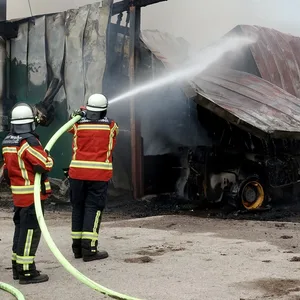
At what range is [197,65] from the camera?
9.72m

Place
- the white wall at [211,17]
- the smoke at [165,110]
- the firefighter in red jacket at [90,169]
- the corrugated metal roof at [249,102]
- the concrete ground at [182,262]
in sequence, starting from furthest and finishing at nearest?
the white wall at [211,17] → the smoke at [165,110] → the corrugated metal roof at [249,102] → the firefighter in red jacket at [90,169] → the concrete ground at [182,262]

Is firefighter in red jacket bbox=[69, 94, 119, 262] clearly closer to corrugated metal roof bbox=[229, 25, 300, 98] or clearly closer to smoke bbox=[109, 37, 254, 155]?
smoke bbox=[109, 37, 254, 155]

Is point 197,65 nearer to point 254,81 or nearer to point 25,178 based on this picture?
point 254,81

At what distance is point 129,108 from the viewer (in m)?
9.37

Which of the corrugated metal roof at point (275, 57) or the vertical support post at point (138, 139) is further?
the corrugated metal roof at point (275, 57)

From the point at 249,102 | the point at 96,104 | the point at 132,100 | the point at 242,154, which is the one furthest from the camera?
the point at 132,100

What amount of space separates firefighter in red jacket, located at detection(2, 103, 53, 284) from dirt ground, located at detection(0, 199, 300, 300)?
0.16 m

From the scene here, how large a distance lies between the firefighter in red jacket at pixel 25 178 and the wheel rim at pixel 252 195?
4566 mm

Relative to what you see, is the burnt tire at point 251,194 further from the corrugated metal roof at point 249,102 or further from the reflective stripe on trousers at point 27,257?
the reflective stripe on trousers at point 27,257

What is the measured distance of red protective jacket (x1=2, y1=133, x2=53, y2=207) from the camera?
4574 mm

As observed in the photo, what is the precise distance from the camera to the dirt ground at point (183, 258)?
4156 mm

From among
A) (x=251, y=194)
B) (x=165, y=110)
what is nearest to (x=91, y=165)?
(x=251, y=194)

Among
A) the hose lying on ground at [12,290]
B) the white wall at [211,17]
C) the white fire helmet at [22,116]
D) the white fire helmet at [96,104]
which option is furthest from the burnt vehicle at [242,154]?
the white wall at [211,17]

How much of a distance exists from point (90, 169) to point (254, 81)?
5.33m
